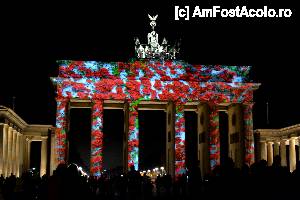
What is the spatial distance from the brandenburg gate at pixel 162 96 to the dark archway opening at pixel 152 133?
1374cm

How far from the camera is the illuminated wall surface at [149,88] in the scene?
50.1 m

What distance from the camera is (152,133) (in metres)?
70.7

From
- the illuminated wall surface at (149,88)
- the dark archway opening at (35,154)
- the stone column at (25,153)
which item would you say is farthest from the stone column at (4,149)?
the dark archway opening at (35,154)

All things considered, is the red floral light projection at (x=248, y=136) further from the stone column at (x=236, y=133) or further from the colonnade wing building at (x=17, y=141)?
the colonnade wing building at (x=17, y=141)

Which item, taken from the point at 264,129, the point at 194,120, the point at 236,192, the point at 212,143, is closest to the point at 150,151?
the point at 194,120

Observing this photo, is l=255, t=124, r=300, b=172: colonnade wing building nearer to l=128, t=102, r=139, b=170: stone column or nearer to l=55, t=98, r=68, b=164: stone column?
l=128, t=102, r=139, b=170: stone column

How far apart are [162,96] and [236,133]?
868 centimetres

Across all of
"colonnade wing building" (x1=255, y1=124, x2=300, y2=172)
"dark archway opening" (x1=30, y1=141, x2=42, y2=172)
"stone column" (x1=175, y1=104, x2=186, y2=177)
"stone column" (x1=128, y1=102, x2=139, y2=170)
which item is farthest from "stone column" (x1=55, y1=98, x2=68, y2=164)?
"dark archway opening" (x1=30, y1=141, x2=42, y2=172)

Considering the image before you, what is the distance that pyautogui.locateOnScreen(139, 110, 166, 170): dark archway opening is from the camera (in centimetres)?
6762

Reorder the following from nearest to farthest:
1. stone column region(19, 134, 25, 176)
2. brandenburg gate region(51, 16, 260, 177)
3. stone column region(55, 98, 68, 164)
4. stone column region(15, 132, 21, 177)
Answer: stone column region(55, 98, 68, 164)
brandenburg gate region(51, 16, 260, 177)
stone column region(15, 132, 21, 177)
stone column region(19, 134, 25, 176)

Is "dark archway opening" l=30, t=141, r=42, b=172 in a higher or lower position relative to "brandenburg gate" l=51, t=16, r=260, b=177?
lower

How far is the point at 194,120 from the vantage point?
71.1m

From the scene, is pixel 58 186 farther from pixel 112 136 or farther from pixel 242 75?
pixel 112 136

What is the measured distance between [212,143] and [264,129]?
47.1ft
